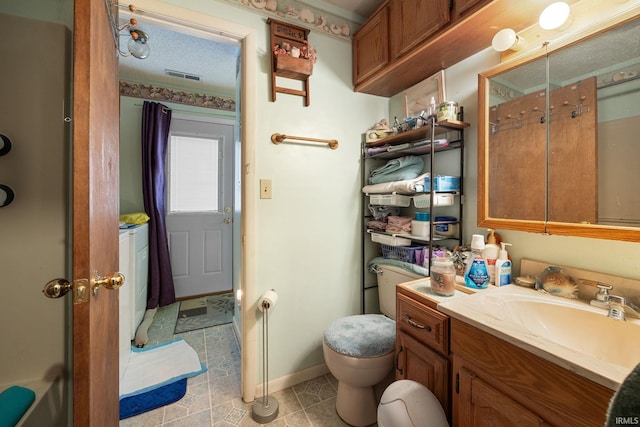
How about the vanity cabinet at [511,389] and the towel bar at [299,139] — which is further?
the towel bar at [299,139]

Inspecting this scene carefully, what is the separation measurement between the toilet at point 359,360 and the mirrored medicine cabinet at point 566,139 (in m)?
0.67

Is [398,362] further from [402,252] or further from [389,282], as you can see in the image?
[402,252]

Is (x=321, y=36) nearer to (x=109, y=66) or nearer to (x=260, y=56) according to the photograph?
(x=260, y=56)

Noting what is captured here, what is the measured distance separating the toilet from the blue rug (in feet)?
3.21

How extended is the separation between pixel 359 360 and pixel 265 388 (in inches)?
26.6

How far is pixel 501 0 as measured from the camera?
980 mm

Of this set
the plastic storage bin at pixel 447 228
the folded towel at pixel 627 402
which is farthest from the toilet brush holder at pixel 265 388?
the folded towel at pixel 627 402

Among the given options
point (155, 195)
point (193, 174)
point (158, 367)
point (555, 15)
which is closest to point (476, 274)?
point (555, 15)

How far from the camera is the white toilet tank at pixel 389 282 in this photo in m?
1.58

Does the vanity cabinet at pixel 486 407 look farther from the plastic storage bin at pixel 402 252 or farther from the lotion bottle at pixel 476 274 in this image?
the plastic storage bin at pixel 402 252

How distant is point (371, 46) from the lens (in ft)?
5.42

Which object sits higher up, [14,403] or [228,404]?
[14,403]

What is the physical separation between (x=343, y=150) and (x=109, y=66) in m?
1.29

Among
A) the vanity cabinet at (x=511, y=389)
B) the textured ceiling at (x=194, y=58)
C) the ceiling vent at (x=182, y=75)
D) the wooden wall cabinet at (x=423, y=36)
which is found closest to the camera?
the vanity cabinet at (x=511, y=389)
